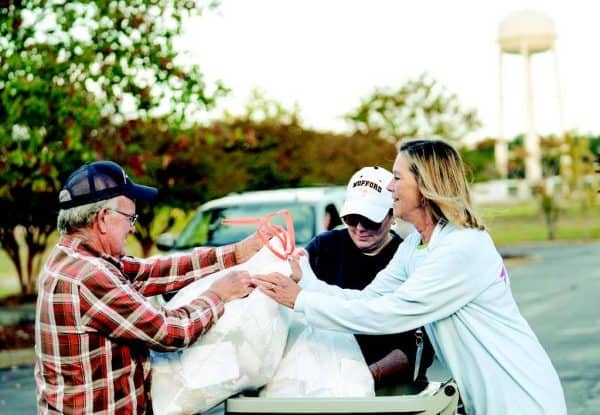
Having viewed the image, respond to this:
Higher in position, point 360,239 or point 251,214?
point 360,239

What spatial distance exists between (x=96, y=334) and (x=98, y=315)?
7cm

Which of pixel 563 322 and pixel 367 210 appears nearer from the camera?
pixel 367 210

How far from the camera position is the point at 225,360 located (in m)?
3.32

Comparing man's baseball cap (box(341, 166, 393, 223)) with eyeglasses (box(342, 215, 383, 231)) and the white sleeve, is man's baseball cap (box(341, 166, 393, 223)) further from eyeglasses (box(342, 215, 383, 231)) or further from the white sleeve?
the white sleeve

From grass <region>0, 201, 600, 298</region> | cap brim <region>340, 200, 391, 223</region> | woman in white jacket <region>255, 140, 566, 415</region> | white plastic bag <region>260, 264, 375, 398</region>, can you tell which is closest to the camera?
woman in white jacket <region>255, 140, 566, 415</region>

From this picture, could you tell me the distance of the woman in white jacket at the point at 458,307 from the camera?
3334 millimetres

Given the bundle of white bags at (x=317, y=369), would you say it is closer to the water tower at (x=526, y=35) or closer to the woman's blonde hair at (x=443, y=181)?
the woman's blonde hair at (x=443, y=181)

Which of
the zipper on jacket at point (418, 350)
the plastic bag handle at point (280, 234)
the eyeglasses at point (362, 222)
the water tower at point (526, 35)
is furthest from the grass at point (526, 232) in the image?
the water tower at point (526, 35)

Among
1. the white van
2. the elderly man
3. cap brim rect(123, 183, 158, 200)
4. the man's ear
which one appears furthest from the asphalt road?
the man's ear

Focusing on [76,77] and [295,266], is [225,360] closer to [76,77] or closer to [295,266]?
[295,266]

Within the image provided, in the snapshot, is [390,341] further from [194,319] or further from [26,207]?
[26,207]

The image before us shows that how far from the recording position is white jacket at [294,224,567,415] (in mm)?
3328

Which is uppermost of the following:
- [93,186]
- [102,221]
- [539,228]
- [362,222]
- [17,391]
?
[93,186]

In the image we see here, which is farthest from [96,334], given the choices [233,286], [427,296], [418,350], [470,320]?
[418,350]
